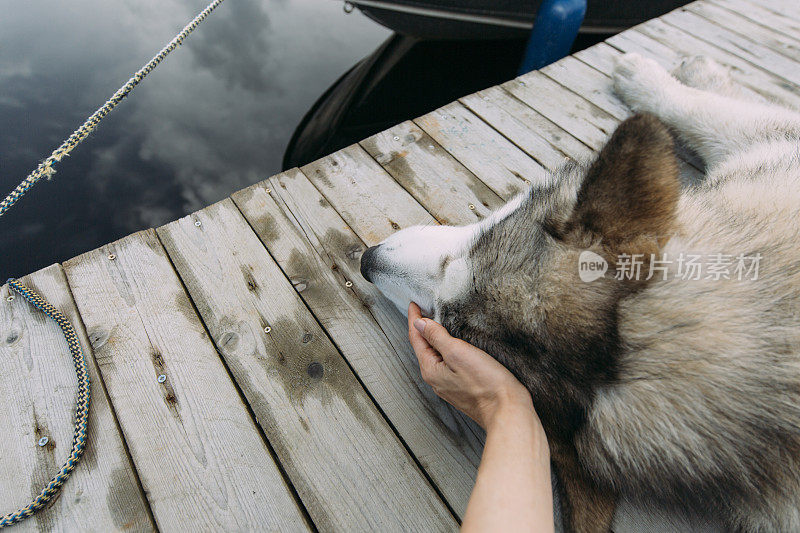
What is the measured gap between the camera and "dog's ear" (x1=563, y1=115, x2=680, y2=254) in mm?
1069

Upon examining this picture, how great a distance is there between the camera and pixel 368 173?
2.29 m

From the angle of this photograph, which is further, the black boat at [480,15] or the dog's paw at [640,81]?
the black boat at [480,15]

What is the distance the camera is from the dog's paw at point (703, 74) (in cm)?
259

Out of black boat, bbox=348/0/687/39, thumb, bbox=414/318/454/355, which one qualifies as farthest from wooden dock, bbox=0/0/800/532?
black boat, bbox=348/0/687/39

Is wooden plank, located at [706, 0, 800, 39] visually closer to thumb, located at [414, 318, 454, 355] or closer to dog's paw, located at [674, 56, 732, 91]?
dog's paw, located at [674, 56, 732, 91]

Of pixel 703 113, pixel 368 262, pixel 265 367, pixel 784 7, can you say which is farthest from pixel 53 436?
pixel 784 7

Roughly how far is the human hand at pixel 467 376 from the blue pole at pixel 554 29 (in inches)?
128

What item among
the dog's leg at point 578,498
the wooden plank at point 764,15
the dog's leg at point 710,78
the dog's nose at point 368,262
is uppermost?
the wooden plank at point 764,15

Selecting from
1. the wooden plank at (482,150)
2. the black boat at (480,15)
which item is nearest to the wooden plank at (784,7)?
the black boat at (480,15)

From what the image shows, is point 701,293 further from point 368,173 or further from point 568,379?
point 368,173

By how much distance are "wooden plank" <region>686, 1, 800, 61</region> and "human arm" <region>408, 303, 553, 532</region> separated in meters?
3.63

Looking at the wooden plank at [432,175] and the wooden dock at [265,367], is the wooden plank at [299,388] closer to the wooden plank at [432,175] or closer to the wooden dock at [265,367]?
the wooden dock at [265,367]

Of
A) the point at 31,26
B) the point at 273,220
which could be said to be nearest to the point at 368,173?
the point at 273,220

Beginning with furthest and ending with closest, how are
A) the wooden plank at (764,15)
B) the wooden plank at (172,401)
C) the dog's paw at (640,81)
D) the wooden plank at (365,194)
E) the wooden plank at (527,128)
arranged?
the wooden plank at (764,15)
the dog's paw at (640,81)
the wooden plank at (527,128)
the wooden plank at (365,194)
the wooden plank at (172,401)
